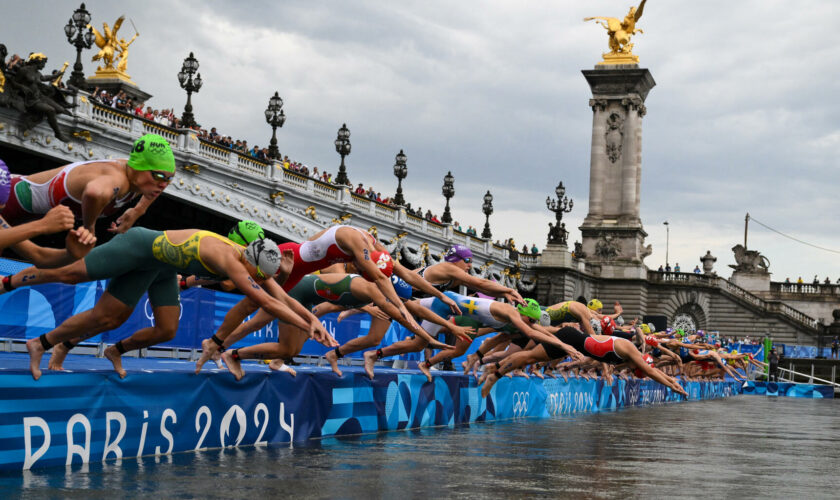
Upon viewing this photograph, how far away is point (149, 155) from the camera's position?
8.62 metres

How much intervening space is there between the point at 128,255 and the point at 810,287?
90741 millimetres

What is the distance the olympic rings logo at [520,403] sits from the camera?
17812 millimetres

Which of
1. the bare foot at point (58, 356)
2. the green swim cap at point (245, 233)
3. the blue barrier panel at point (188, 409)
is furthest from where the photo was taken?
the green swim cap at point (245, 233)

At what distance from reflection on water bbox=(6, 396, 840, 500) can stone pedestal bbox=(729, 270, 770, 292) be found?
276ft

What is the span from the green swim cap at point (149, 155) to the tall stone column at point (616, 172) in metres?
76.2

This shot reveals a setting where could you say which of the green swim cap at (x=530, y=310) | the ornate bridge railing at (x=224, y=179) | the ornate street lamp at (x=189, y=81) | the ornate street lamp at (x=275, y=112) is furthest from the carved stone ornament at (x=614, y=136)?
the green swim cap at (x=530, y=310)

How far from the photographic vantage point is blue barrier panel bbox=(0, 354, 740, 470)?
7484mm

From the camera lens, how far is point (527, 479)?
314 inches

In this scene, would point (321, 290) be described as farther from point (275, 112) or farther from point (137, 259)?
point (275, 112)

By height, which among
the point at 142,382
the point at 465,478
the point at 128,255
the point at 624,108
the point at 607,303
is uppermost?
the point at 624,108

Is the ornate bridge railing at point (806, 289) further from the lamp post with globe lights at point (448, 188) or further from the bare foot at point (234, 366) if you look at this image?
the bare foot at point (234, 366)

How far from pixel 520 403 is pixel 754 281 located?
8119 centimetres

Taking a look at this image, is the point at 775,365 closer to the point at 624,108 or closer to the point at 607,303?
the point at 607,303

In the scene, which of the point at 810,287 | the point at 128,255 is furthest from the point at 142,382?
the point at 810,287
